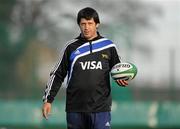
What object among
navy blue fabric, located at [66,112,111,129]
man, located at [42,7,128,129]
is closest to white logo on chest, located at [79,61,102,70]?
man, located at [42,7,128,129]

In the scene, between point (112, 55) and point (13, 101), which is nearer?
point (112, 55)

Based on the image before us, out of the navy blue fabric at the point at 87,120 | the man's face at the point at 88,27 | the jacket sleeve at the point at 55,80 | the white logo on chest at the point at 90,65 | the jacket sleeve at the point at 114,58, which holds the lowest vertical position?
the navy blue fabric at the point at 87,120

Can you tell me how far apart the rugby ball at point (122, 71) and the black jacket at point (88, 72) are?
5 centimetres

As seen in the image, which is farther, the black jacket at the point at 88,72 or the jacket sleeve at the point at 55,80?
the jacket sleeve at the point at 55,80

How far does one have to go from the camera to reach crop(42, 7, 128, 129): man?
17.1 ft

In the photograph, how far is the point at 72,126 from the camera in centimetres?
528

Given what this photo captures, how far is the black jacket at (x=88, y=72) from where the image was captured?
5.22 meters

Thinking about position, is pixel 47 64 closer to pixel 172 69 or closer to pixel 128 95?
pixel 128 95

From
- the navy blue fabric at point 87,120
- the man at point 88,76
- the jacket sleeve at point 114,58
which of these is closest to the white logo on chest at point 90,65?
the man at point 88,76

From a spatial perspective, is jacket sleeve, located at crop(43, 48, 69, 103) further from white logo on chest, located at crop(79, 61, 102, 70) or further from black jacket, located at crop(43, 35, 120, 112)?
white logo on chest, located at crop(79, 61, 102, 70)

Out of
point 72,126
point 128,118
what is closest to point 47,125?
point 128,118

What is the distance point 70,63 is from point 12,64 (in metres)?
7.11

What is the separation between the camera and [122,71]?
5.41 metres

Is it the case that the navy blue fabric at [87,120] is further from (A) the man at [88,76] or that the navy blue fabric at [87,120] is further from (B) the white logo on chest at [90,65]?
(B) the white logo on chest at [90,65]
